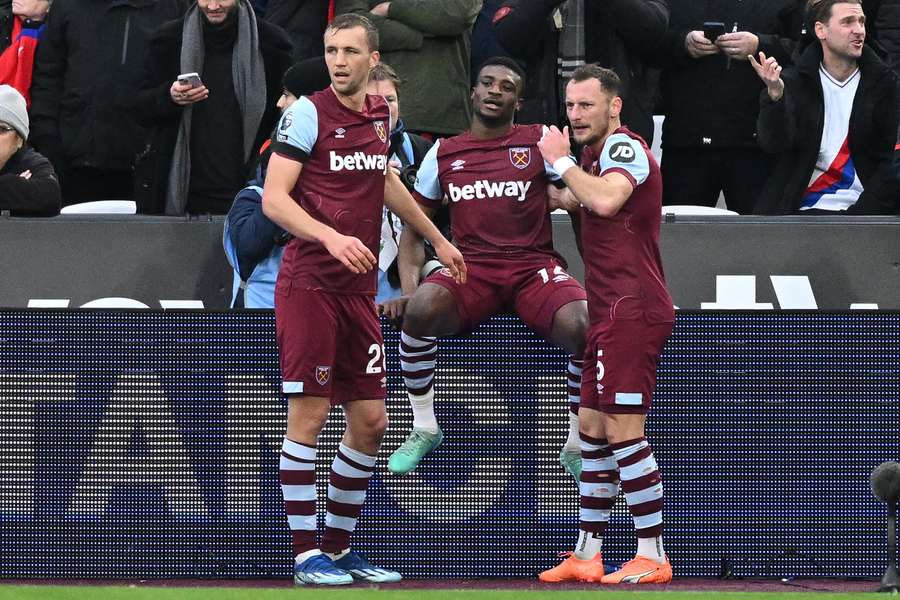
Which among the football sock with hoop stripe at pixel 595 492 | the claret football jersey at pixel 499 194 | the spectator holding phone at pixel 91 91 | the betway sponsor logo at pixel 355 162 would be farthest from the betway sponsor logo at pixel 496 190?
the spectator holding phone at pixel 91 91

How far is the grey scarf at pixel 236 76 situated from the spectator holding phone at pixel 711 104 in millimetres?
2409

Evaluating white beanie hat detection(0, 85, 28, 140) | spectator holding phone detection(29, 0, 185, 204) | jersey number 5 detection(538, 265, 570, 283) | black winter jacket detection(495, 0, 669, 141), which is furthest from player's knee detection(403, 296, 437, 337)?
spectator holding phone detection(29, 0, 185, 204)

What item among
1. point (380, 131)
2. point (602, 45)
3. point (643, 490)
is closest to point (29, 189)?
point (380, 131)

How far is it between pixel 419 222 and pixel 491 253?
0.41 meters

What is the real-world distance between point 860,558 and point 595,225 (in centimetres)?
193

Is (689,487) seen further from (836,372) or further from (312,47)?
(312,47)

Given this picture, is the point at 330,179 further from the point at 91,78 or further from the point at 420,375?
the point at 91,78

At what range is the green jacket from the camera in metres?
10.2

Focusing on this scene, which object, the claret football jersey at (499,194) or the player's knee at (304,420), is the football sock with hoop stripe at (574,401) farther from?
the player's knee at (304,420)

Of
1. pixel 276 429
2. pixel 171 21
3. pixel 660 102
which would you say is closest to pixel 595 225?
pixel 276 429

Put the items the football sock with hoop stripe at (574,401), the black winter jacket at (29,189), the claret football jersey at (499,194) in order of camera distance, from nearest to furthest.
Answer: the football sock with hoop stripe at (574,401) → the claret football jersey at (499,194) → the black winter jacket at (29,189)

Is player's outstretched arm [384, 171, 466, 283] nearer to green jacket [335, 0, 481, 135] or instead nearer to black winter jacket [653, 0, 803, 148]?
green jacket [335, 0, 481, 135]

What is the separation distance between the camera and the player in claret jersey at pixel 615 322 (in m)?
7.50

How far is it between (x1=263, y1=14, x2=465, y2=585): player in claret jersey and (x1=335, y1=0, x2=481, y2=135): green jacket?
2519 mm
